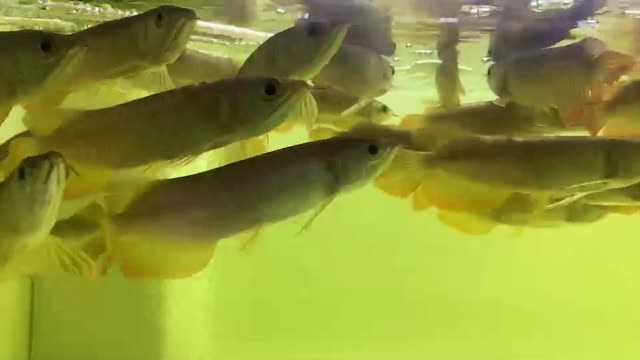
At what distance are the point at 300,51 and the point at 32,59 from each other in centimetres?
33

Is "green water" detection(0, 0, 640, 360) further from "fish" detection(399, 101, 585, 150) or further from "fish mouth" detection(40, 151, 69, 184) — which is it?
"fish mouth" detection(40, 151, 69, 184)

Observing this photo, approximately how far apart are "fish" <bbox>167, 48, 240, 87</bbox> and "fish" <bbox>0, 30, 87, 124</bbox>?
266 millimetres

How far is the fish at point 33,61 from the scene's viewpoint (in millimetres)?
1084

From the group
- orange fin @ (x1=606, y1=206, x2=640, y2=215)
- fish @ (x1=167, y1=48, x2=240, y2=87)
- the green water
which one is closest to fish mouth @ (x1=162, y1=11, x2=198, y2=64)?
fish @ (x1=167, y1=48, x2=240, y2=87)

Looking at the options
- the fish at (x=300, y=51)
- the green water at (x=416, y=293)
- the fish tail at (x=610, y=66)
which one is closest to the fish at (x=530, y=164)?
the fish tail at (x=610, y=66)

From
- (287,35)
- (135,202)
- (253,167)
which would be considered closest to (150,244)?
(135,202)

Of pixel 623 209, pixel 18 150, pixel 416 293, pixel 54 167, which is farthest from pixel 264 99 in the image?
pixel 416 293

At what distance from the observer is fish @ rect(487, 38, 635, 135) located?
4.33ft

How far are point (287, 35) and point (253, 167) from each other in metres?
0.18

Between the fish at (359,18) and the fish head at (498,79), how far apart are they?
0.59ft

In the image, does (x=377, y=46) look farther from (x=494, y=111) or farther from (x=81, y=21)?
(x=81, y=21)

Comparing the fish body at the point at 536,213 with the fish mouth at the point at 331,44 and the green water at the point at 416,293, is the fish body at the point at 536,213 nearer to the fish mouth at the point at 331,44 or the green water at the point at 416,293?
the fish mouth at the point at 331,44

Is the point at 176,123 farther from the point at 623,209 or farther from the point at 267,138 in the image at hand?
the point at 623,209

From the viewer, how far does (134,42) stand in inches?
44.3
